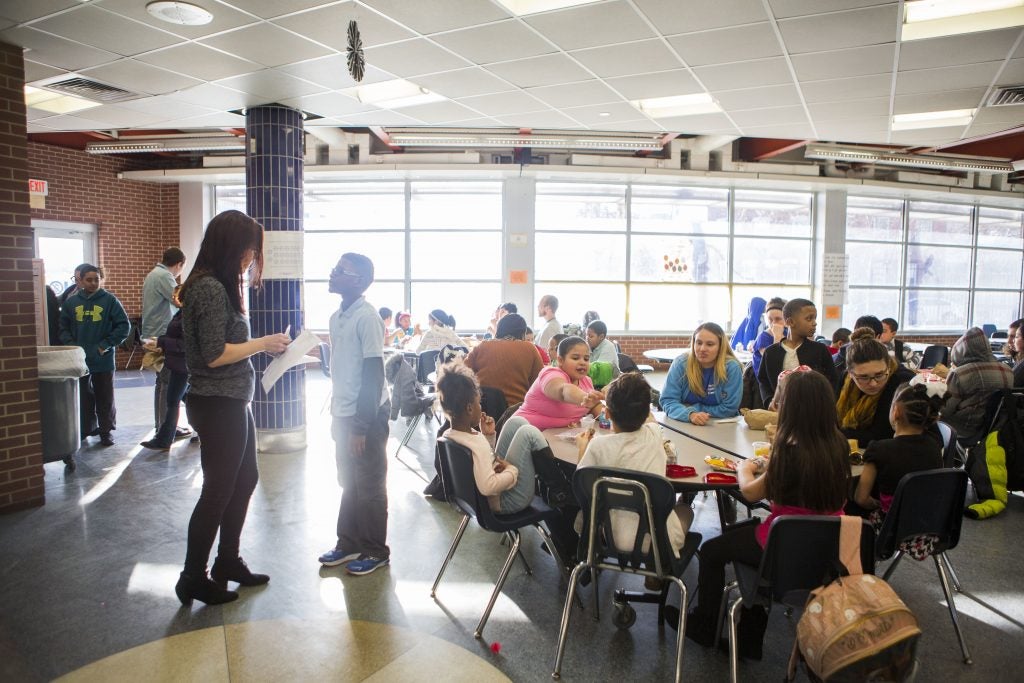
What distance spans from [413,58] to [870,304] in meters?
10.9

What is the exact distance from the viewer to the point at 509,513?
2.88 meters

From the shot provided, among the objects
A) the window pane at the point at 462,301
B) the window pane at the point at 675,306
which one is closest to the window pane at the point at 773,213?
the window pane at the point at 675,306

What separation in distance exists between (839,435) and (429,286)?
9.21 metres

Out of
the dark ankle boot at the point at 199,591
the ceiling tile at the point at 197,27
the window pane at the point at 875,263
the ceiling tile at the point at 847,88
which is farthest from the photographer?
the window pane at the point at 875,263

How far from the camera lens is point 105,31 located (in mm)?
4164

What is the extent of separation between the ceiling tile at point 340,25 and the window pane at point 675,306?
761 centimetres

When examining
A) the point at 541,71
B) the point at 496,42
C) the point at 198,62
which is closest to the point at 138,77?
the point at 198,62

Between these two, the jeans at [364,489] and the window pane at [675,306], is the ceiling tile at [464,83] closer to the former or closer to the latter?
the jeans at [364,489]

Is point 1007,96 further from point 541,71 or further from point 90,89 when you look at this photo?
point 90,89

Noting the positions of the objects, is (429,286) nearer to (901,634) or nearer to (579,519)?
(579,519)

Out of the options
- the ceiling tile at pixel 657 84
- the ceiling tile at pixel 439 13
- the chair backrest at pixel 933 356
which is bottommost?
the chair backrest at pixel 933 356

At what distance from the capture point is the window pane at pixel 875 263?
12156mm

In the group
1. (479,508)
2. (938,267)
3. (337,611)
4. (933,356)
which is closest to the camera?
(479,508)

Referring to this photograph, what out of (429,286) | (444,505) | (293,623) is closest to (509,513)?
(293,623)
